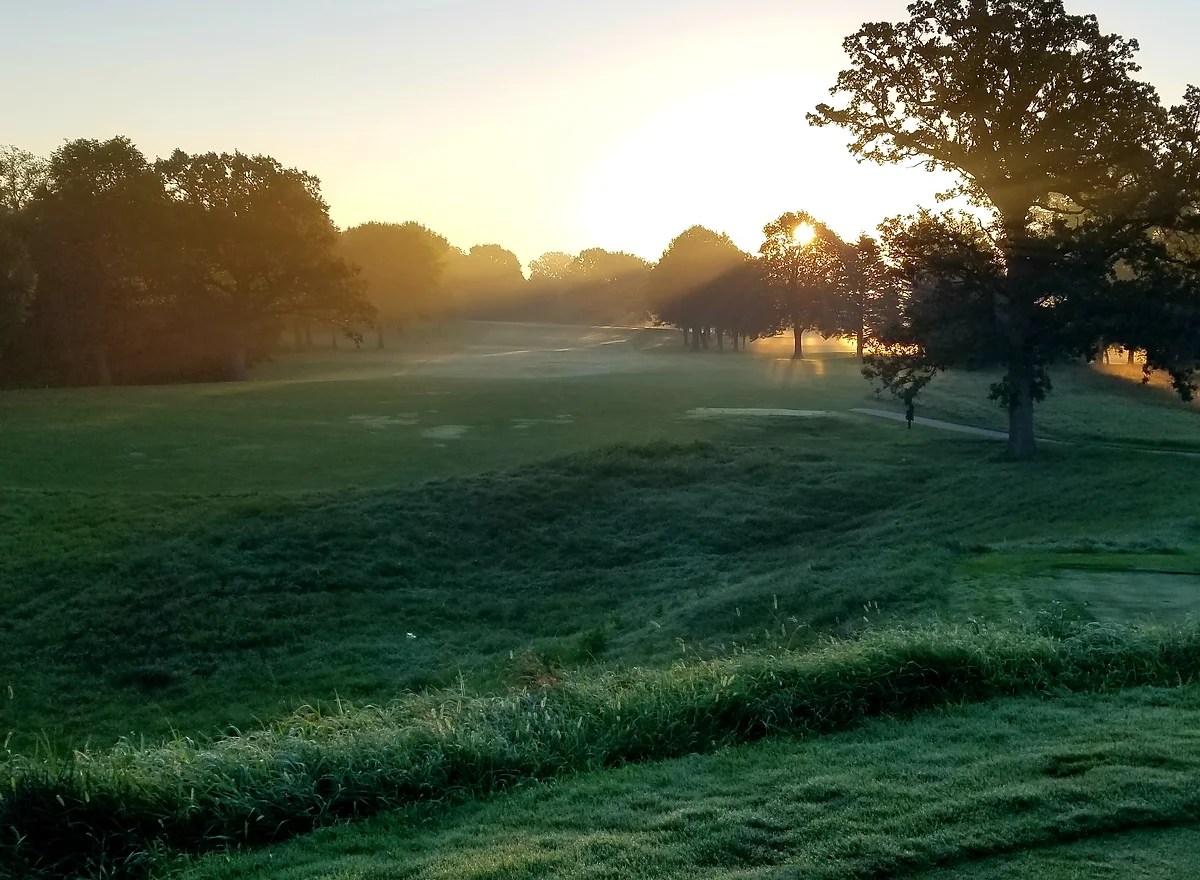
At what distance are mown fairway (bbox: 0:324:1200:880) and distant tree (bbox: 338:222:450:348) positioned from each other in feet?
187

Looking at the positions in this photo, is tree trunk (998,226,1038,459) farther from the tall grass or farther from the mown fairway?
the tall grass

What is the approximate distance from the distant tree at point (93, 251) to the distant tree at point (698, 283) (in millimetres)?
51685

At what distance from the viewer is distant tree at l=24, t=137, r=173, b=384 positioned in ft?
175

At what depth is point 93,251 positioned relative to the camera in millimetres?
55406

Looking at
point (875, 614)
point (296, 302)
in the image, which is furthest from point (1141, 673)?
point (296, 302)

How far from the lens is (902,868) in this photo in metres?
4.76

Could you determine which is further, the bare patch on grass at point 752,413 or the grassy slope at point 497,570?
the bare patch on grass at point 752,413

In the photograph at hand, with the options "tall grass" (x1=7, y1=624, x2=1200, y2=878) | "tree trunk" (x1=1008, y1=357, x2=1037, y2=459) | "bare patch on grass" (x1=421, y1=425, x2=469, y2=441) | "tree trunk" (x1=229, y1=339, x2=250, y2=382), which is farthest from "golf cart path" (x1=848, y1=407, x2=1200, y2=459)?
"tree trunk" (x1=229, y1=339, x2=250, y2=382)

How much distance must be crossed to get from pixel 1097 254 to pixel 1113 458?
17.8 feet

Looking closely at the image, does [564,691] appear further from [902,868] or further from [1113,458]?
[1113,458]

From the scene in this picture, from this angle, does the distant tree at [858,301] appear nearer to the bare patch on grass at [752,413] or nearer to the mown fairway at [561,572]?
the bare patch on grass at [752,413]

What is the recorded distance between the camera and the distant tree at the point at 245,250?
62625mm

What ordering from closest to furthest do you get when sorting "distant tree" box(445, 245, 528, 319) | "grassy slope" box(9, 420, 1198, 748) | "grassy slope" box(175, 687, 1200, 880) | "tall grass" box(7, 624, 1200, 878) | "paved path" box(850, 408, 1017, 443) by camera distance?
"grassy slope" box(175, 687, 1200, 880) < "tall grass" box(7, 624, 1200, 878) < "grassy slope" box(9, 420, 1198, 748) < "paved path" box(850, 408, 1017, 443) < "distant tree" box(445, 245, 528, 319)

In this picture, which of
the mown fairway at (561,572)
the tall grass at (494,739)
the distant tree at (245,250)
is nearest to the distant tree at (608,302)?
the distant tree at (245,250)
